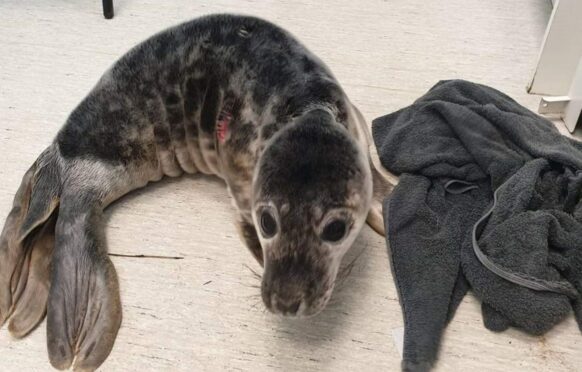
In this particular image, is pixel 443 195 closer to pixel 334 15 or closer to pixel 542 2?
pixel 334 15

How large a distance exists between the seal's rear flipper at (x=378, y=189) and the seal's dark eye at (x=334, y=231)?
0.36 m

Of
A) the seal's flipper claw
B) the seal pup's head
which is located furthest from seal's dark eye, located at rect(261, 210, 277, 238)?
the seal's flipper claw

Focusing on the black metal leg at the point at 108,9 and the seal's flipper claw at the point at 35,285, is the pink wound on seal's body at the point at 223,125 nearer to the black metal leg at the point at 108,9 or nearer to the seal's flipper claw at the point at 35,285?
the seal's flipper claw at the point at 35,285

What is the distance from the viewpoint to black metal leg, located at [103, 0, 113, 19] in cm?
223

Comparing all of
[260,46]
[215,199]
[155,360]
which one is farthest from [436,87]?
[155,360]

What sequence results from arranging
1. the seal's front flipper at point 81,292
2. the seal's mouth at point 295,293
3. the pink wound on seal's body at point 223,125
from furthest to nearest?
the pink wound on seal's body at point 223,125
the seal's front flipper at point 81,292
the seal's mouth at point 295,293

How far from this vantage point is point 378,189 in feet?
4.87

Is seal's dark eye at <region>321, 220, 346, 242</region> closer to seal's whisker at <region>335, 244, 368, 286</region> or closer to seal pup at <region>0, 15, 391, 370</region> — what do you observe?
seal pup at <region>0, 15, 391, 370</region>

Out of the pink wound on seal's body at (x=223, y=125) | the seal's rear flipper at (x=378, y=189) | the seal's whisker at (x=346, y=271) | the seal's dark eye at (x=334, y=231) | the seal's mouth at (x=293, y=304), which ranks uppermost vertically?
the seal's dark eye at (x=334, y=231)

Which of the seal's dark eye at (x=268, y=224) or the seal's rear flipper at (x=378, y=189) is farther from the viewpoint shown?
the seal's rear flipper at (x=378, y=189)

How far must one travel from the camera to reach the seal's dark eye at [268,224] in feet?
3.49

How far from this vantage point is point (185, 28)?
1449mm

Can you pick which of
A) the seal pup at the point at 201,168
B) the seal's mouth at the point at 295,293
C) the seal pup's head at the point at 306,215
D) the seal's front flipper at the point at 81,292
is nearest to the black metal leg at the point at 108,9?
the seal pup at the point at 201,168

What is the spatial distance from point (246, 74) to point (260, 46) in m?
0.08
